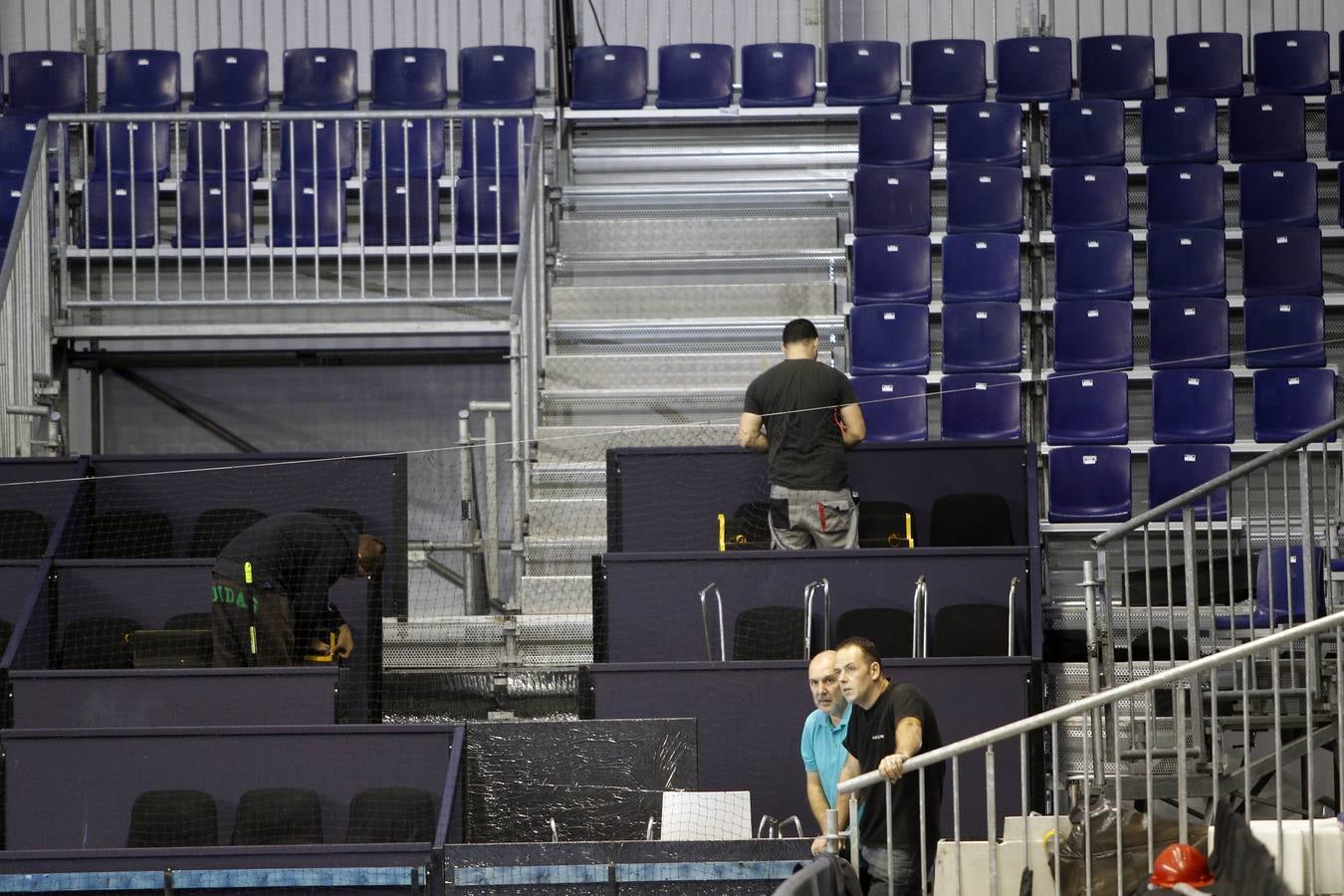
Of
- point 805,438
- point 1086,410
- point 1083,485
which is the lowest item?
point 1083,485

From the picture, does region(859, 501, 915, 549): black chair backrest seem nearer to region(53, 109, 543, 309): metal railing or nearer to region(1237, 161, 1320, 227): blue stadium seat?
region(53, 109, 543, 309): metal railing

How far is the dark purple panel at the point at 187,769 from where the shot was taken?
759 centimetres

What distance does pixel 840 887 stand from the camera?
18.0ft

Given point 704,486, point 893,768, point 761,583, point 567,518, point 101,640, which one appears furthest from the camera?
point 567,518

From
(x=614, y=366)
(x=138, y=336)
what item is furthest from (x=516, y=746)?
(x=138, y=336)

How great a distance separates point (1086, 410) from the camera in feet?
34.7

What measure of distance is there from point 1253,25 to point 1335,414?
13.4 feet


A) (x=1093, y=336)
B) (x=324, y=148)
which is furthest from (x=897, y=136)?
(x=324, y=148)

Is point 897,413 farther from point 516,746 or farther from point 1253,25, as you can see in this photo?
point 1253,25

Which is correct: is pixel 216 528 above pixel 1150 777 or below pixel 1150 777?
above

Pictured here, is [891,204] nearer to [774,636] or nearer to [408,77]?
[408,77]

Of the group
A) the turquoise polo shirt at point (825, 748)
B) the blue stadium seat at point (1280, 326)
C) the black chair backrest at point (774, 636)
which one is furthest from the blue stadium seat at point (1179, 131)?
the turquoise polo shirt at point (825, 748)

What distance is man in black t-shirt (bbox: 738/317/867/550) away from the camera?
851 cm

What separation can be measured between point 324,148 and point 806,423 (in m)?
5.28
